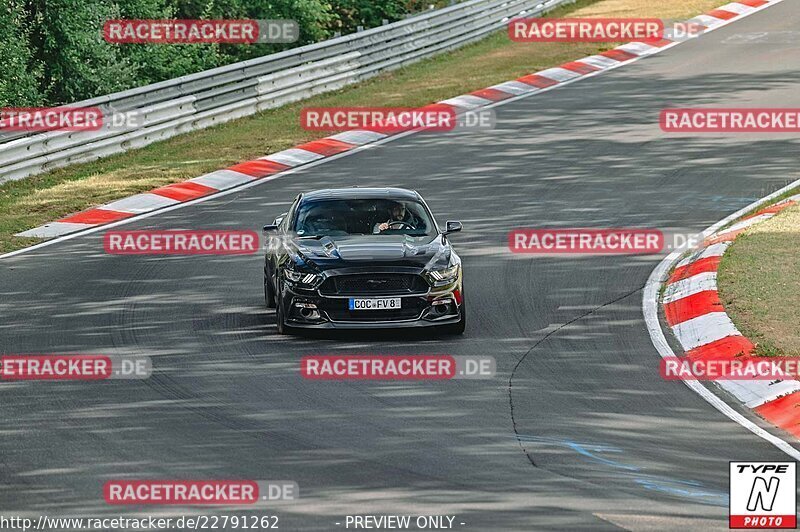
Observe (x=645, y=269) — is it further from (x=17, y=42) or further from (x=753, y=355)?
(x=17, y=42)

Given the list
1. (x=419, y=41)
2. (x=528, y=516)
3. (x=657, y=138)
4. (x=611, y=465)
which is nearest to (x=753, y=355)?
(x=611, y=465)

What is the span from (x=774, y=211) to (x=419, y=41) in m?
15.0

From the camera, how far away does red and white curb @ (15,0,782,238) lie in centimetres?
2122

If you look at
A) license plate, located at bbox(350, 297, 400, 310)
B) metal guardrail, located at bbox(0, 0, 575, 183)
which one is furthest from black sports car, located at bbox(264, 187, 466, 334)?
metal guardrail, located at bbox(0, 0, 575, 183)

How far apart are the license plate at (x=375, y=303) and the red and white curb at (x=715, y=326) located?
295 centimetres

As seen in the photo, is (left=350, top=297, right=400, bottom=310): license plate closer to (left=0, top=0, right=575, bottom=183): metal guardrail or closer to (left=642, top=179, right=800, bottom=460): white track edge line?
(left=642, top=179, right=800, bottom=460): white track edge line

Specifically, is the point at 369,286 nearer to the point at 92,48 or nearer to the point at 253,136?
the point at 253,136

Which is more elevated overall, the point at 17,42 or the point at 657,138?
the point at 17,42

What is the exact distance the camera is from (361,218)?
15.4 m

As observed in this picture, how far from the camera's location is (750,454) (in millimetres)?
10492

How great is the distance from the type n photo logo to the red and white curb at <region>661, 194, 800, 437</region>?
1.31 metres

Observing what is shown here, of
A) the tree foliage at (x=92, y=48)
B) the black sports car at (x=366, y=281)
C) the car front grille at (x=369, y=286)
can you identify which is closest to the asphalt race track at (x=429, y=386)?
the black sports car at (x=366, y=281)

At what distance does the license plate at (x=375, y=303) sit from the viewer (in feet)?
45.8

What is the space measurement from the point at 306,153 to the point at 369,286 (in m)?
11.5
